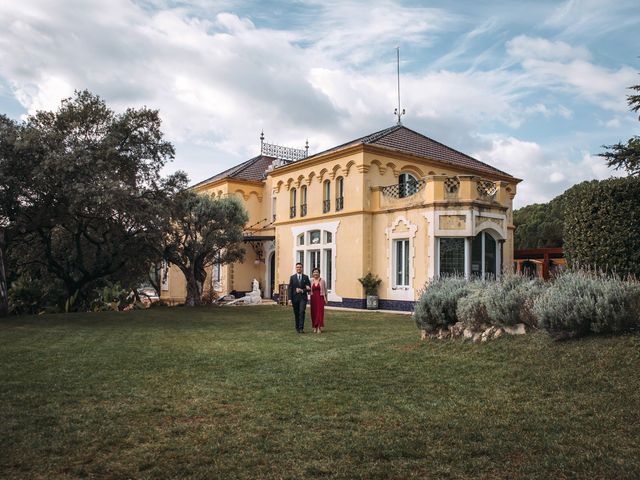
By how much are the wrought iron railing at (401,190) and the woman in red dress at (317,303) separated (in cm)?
922

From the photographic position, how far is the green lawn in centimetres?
407

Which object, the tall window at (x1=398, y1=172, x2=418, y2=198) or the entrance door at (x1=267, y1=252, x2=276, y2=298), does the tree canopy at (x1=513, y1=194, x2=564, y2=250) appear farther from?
the entrance door at (x1=267, y1=252, x2=276, y2=298)

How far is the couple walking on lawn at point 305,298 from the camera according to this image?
13375 mm

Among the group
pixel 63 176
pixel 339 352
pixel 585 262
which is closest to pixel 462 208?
pixel 585 262

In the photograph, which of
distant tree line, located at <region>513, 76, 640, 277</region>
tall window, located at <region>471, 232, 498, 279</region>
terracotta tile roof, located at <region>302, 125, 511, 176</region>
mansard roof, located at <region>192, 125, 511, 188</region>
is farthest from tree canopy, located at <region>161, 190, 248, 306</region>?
distant tree line, located at <region>513, 76, 640, 277</region>

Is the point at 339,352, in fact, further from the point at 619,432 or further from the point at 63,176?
the point at 63,176

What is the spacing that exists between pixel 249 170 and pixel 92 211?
624 inches

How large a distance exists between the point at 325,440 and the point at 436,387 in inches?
91.4

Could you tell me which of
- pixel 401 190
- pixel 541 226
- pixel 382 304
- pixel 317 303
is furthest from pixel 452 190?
pixel 541 226

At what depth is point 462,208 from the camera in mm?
20391

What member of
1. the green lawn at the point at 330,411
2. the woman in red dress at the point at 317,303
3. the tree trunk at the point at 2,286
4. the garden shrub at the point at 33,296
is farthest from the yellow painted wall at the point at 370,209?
the tree trunk at the point at 2,286

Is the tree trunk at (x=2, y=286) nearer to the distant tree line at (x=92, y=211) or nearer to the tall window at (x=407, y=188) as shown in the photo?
the distant tree line at (x=92, y=211)

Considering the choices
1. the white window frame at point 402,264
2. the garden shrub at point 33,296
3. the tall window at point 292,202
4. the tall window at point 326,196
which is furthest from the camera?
the tall window at point 292,202

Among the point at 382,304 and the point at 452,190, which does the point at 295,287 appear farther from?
the point at 382,304
